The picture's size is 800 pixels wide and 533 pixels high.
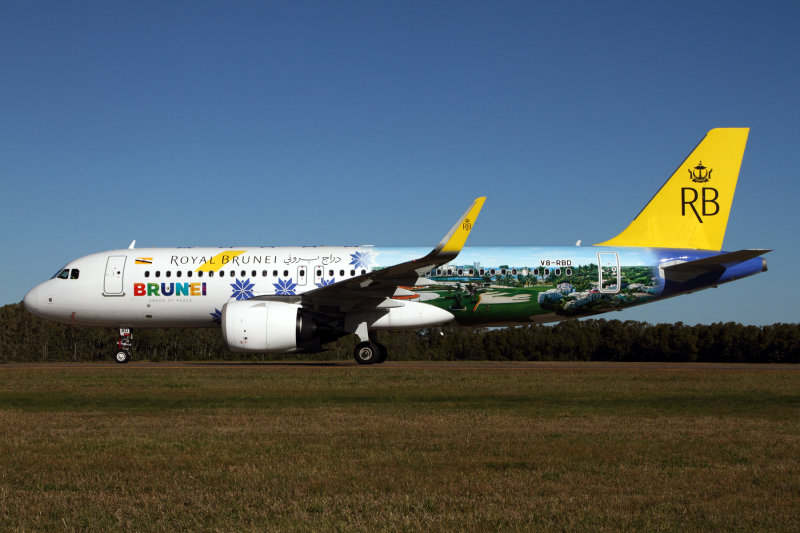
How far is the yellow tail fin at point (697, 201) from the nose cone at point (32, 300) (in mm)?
17822

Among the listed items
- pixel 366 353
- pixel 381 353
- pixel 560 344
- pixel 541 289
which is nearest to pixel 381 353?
pixel 381 353

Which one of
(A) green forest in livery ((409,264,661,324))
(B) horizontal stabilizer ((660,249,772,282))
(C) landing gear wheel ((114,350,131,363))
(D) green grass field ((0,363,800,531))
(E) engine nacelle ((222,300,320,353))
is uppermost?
(B) horizontal stabilizer ((660,249,772,282))

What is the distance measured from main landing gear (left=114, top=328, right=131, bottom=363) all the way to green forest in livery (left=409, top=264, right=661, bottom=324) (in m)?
9.71

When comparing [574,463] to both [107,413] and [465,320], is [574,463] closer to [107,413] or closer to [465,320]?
[107,413]

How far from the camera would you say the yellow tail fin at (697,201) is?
24.7 metres

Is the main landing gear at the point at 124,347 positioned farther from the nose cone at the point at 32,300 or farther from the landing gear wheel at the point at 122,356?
the nose cone at the point at 32,300

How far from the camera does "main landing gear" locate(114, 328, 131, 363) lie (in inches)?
1025

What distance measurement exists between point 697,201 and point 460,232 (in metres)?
8.61

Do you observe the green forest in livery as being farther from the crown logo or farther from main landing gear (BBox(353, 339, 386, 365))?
the crown logo

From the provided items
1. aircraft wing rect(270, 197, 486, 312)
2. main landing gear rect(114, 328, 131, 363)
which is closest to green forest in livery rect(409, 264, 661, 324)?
aircraft wing rect(270, 197, 486, 312)

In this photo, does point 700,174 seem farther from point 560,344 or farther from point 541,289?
point 560,344

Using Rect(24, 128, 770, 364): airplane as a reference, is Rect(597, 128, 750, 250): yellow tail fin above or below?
above

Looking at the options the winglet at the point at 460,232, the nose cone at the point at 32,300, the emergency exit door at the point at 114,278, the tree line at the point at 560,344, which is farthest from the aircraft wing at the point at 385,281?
the nose cone at the point at 32,300

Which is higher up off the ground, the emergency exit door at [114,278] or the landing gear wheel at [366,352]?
the emergency exit door at [114,278]
